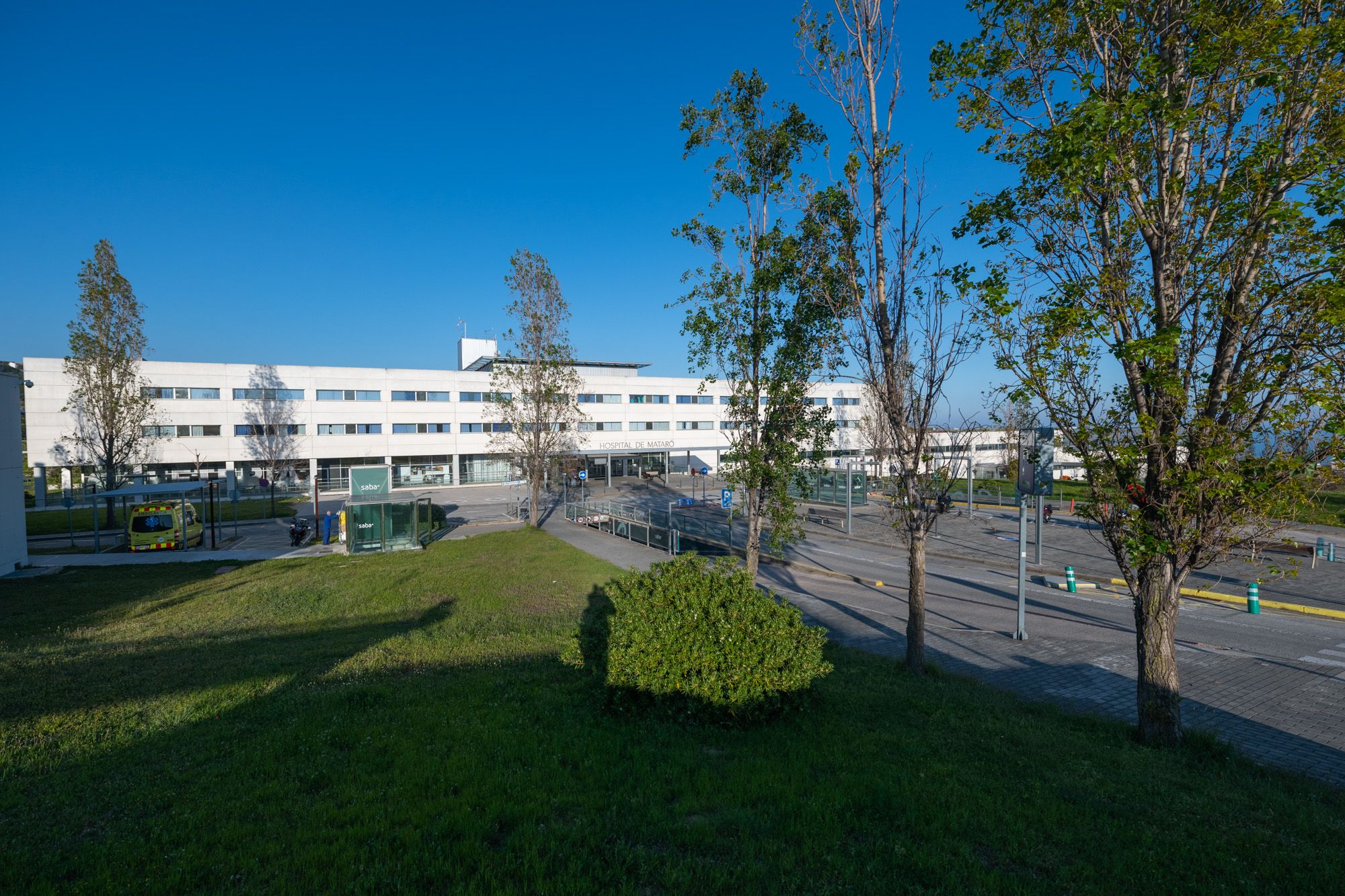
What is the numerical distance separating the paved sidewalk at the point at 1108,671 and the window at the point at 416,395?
40.1 m

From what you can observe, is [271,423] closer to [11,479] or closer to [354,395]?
[354,395]

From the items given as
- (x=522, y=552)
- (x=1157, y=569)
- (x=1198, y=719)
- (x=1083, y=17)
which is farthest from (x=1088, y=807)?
(x=522, y=552)

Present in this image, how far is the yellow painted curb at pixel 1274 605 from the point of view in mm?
15469

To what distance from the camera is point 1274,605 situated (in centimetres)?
1627

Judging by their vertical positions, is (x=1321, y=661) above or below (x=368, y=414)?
below

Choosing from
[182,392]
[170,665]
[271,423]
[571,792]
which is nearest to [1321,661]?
[571,792]

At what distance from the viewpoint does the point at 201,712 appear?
710 centimetres

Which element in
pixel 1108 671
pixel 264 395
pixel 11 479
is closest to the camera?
pixel 1108 671

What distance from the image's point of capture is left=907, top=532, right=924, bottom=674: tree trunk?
10031 millimetres

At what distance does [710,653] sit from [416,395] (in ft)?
158

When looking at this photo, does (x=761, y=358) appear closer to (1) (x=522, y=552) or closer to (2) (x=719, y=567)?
(2) (x=719, y=567)

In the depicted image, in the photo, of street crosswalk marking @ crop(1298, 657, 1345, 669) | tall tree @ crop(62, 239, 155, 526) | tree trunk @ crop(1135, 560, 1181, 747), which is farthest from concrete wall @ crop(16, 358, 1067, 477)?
tree trunk @ crop(1135, 560, 1181, 747)

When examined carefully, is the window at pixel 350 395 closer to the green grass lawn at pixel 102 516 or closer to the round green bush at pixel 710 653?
the green grass lawn at pixel 102 516

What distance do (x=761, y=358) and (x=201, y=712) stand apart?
10.4m
